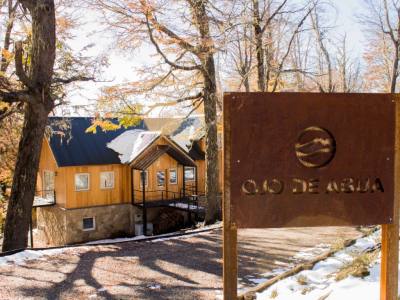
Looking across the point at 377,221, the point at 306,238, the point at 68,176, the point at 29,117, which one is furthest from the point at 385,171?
the point at 68,176

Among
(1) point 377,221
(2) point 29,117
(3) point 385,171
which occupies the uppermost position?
(2) point 29,117

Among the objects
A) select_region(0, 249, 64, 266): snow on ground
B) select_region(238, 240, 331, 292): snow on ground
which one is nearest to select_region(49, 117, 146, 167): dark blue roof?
select_region(0, 249, 64, 266): snow on ground

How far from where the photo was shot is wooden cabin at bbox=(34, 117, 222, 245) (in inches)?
869

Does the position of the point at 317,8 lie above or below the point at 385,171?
above

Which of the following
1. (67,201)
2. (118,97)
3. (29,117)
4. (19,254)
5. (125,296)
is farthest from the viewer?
(67,201)

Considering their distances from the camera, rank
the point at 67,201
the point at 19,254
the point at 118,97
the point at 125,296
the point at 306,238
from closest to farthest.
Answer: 1. the point at 125,296
2. the point at 19,254
3. the point at 306,238
4. the point at 118,97
5. the point at 67,201

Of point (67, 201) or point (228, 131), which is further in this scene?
point (67, 201)

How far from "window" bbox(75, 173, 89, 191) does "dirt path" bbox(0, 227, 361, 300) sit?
38.5ft

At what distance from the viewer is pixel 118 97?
1405 cm

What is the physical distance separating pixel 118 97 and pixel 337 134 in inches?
454

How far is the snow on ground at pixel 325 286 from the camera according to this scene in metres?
4.75

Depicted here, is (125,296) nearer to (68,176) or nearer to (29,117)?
(29,117)

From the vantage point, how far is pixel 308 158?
11.1ft

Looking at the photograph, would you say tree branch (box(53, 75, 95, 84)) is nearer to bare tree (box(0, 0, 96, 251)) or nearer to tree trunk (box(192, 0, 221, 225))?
bare tree (box(0, 0, 96, 251))
